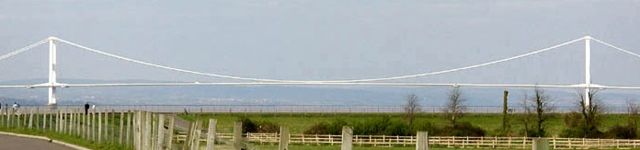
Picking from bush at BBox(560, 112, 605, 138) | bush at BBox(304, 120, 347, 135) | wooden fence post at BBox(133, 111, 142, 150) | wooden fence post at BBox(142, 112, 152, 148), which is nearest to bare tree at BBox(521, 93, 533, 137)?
bush at BBox(560, 112, 605, 138)

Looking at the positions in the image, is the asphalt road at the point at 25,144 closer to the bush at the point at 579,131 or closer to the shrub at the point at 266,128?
the shrub at the point at 266,128

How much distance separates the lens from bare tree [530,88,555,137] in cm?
6669

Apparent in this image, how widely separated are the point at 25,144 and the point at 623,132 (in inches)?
1583

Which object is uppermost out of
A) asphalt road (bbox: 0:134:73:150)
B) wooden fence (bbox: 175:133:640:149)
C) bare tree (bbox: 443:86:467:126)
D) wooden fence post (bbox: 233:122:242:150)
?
bare tree (bbox: 443:86:467:126)

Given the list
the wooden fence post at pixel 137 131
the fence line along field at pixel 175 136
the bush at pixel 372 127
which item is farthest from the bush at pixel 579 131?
the wooden fence post at pixel 137 131

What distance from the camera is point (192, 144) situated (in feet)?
56.4

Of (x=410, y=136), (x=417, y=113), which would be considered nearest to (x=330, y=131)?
(x=410, y=136)

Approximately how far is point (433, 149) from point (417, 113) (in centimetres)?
3840

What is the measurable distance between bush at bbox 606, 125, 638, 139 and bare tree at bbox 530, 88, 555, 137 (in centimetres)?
303

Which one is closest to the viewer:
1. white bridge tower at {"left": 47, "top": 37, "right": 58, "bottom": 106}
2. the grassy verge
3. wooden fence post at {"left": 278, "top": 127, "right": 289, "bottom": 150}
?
wooden fence post at {"left": 278, "top": 127, "right": 289, "bottom": 150}

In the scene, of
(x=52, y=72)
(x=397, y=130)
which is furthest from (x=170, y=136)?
(x=52, y=72)

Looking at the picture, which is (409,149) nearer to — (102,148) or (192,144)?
(102,148)

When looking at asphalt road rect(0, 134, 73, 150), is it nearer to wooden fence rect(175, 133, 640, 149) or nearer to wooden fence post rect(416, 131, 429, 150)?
wooden fence post rect(416, 131, 429, 150)

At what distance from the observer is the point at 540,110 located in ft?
229
